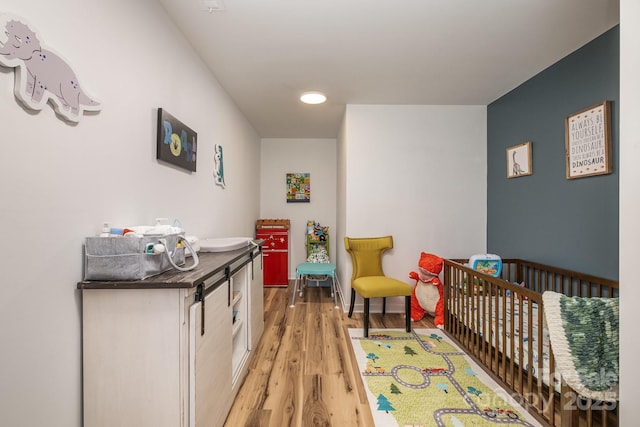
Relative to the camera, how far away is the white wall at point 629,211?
112cm

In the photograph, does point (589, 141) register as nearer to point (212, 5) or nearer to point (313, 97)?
point (313, 97)

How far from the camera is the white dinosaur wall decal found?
2.94 feet

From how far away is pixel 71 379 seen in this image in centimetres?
111

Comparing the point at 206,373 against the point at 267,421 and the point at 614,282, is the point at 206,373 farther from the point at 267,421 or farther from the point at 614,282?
the point at 614,282

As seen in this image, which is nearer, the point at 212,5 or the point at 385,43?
the point at 212,5

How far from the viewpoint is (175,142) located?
1889 mm

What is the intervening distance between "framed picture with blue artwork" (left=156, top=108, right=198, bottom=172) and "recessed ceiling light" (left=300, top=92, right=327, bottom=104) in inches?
51.8

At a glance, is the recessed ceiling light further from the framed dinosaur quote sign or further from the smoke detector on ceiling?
the framed dinosaur quote sign

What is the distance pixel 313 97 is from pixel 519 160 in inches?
88.4

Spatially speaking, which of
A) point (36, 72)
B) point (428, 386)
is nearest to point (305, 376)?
point (428, 386)

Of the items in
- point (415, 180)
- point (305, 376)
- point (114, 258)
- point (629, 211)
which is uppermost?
point (415, 180)

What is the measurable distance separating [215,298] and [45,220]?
752 millimetres

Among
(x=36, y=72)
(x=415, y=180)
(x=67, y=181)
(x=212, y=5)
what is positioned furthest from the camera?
(x=415, y=180)

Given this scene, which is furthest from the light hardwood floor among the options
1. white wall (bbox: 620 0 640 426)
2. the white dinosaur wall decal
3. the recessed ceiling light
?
the recessed ceiling light
